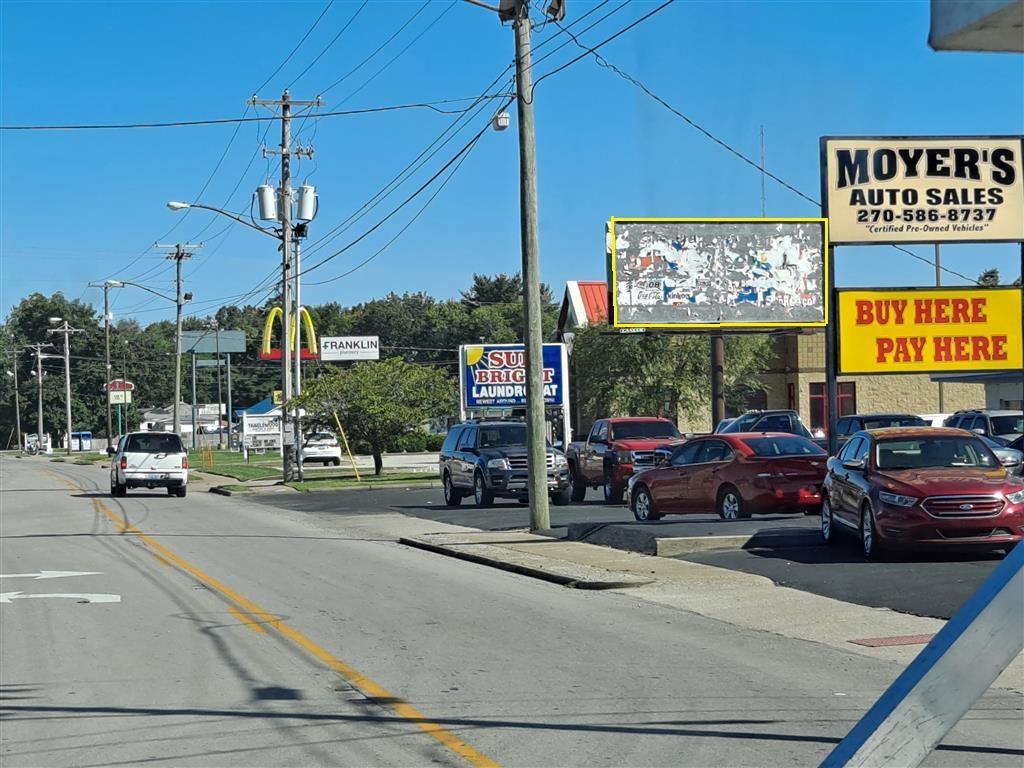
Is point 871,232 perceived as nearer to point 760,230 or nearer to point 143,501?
point 760,230

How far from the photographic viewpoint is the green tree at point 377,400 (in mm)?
44594

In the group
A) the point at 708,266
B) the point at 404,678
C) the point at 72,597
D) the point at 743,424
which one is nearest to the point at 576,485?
the point at 708,266

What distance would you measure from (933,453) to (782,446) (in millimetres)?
4348

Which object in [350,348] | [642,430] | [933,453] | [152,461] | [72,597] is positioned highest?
[350,348]

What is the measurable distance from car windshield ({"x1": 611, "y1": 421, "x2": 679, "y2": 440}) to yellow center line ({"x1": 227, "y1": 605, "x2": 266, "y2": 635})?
15862mm

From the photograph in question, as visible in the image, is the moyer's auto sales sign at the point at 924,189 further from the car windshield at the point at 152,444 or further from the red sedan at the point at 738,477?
the car windshield at the point at 152,444

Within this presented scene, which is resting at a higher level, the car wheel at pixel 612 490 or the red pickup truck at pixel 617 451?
the red pickup truck at pixel 617 451

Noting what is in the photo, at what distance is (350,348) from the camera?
86.0m

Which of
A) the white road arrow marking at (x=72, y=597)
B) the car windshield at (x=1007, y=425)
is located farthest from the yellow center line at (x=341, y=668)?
the car windshield at (x=1007, y=425)

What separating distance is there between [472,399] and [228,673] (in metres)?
32.1

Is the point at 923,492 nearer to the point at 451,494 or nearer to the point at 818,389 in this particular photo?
the point at 451,494

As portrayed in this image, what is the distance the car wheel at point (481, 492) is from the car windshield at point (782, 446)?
956 centimetres

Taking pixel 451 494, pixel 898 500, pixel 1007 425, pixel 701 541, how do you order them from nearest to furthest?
1. pixel 898 500
2. pixel 701 541
3. pixel 451 494
4. pixel 1007 425

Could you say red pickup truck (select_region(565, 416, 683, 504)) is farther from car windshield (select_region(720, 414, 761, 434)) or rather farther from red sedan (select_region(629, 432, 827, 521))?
car windshield (select_region(720, 414, 761, 434))
